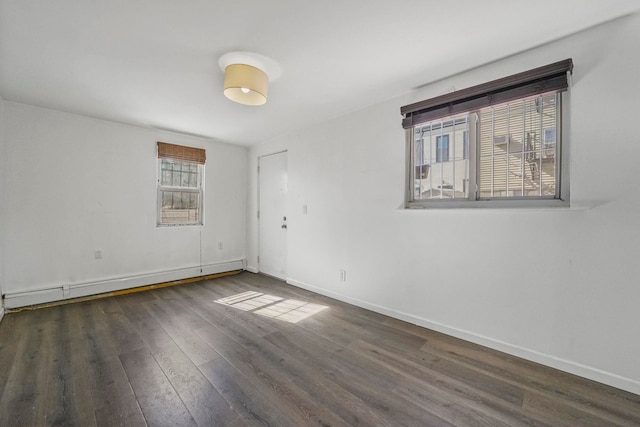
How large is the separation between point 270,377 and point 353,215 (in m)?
1.98

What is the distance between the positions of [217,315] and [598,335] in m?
3.29

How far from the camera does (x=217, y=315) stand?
116 inches

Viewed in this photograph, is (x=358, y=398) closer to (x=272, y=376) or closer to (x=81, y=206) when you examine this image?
(x=272, y=376)

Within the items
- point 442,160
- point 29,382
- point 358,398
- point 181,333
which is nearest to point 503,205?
point 442,160

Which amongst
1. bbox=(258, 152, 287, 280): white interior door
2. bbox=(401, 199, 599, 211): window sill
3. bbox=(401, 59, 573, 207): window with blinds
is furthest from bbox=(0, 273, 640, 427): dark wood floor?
bbox=(258, 152, 287, 280): white interior door

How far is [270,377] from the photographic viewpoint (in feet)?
6.14

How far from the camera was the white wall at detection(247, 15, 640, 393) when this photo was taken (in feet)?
5.74

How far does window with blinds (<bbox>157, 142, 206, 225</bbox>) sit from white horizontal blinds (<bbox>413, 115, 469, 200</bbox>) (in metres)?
3.58

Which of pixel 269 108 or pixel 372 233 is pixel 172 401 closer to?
pixel 372 233

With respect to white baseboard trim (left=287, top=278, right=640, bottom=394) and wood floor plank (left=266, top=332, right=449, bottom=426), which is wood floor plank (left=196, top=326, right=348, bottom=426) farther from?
white baseboard trim (left=287, top=278, right=640, bottom=394)

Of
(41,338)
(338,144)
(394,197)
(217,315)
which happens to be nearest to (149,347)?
(217,315)

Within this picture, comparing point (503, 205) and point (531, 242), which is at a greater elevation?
point (503, 205)

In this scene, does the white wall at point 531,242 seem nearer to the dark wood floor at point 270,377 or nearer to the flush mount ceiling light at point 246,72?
the dark wood floor at point 270,377

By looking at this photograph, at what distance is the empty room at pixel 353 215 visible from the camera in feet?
5.50
